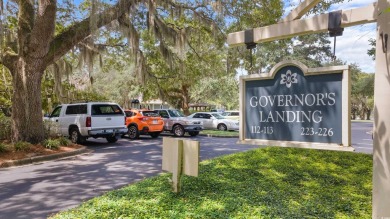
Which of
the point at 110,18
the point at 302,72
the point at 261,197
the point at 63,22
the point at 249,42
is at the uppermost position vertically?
the point at 63,22

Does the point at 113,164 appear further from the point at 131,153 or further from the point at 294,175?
the point at 294,175

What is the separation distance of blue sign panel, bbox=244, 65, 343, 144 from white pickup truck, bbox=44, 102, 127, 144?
34.7 feet

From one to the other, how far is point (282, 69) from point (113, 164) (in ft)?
22.0

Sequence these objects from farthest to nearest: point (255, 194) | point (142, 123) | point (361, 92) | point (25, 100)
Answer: point (361, 92)
point (142, 123)
point (25, 100)
point (255, 194)

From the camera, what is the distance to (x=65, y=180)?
6.64 m

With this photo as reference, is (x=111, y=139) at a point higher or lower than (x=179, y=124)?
lower

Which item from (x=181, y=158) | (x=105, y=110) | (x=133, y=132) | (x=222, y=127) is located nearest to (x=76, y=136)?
(x=105, y=110)

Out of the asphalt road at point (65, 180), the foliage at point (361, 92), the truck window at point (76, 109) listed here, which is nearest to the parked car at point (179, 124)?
the truck window at point (76, 109)

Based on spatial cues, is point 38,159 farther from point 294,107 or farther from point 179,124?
point 179,124

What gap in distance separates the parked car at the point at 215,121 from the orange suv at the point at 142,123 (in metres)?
4.91

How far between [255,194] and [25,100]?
8.94 meters

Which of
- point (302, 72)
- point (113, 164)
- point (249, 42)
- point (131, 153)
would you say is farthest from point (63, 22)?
point (302, 72)

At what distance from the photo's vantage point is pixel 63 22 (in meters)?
14.2

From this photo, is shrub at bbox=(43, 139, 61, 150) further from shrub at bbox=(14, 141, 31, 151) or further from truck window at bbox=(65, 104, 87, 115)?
truck window at bbox=(65, 104, 87, 115)
